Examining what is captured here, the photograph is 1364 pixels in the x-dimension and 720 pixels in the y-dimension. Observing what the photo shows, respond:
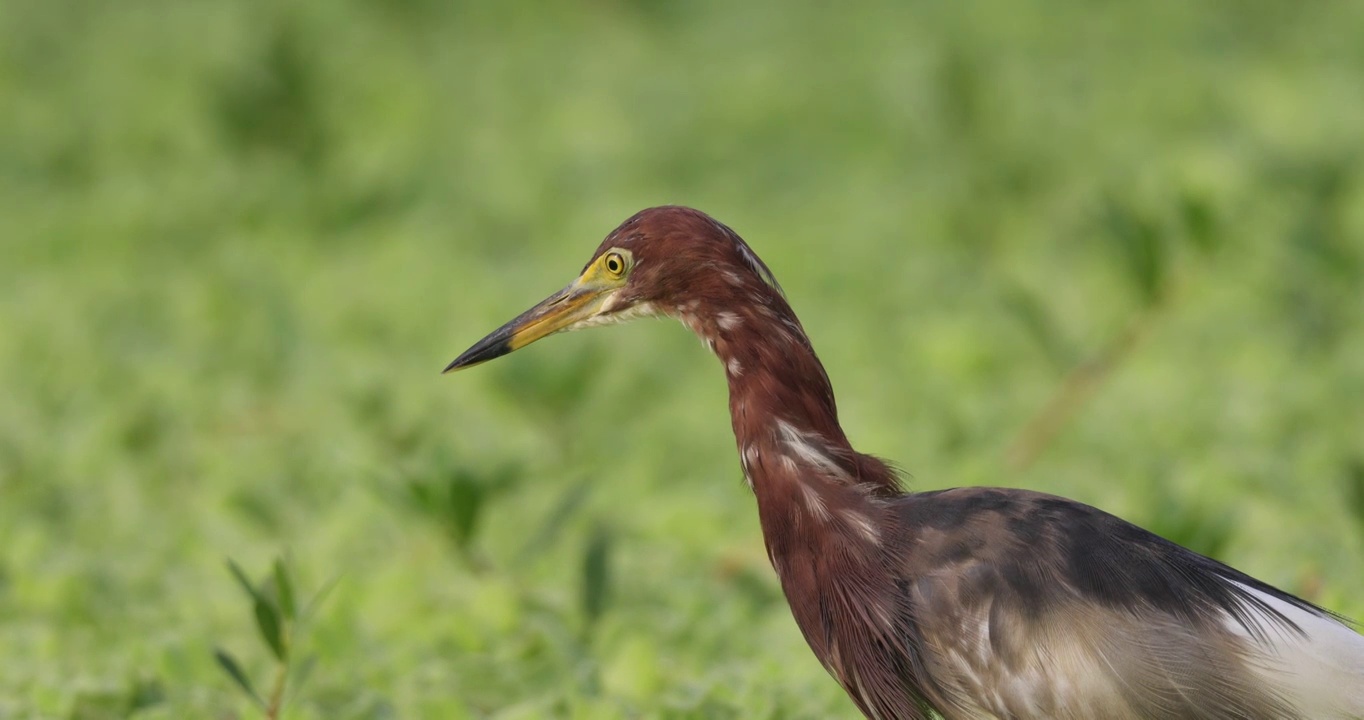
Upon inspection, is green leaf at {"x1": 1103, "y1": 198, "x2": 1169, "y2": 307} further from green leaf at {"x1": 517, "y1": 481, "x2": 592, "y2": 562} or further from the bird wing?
the bird wing

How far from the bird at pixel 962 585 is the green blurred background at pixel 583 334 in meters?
0.75

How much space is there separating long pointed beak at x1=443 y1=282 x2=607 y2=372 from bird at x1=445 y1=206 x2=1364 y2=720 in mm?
126

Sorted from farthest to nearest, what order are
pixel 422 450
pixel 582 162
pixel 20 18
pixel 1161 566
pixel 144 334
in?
1. pixel 20 18
2. pixel 582 162
3. pixel 144 334
4. pixel 422 450
5. pixel 1161 566

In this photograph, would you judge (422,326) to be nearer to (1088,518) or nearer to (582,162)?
(582,162)

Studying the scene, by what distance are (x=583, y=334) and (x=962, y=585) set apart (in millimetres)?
3404

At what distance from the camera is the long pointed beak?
3508mm

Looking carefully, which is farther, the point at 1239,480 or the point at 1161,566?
the point at 1239,480

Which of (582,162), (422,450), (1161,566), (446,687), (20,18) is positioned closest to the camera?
(1161,566)

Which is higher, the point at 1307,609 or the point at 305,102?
the point at 305,102

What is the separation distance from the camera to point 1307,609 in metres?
2.99

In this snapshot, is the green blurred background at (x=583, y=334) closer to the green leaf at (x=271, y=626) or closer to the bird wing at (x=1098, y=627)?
the green leaf at (x=271, y=626)

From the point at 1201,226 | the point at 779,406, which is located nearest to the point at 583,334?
the point at 1201,226

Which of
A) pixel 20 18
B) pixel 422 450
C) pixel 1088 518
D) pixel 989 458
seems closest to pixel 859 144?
pixel 989 458

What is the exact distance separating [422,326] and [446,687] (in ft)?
9.80
